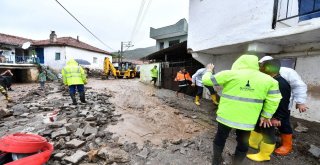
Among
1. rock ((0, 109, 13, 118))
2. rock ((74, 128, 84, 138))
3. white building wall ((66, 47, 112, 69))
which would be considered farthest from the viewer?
white building wall ((66, 47, 112, 69))

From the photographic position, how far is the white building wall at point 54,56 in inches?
920

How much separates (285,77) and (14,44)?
25920 mm

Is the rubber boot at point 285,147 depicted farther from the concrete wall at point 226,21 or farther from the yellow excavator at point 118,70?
the yellow excavator at point 118,70

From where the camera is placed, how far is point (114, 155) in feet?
9.51

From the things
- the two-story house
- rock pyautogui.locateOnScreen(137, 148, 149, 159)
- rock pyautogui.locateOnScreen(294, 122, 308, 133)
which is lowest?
rock pyautogui.locateOnScreen(137, 148, 149, 159)

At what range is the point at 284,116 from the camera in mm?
2975

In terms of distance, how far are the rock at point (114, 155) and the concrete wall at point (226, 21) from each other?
3887 mm

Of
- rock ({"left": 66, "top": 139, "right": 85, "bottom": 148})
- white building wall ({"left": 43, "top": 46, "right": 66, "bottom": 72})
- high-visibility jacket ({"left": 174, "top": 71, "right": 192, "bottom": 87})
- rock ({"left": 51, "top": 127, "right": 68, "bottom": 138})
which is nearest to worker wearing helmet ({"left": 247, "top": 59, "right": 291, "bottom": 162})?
rock ({"left": 66, "top": 139, "right": 85, "bottom": 148})

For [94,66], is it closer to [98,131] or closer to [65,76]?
[65,76]

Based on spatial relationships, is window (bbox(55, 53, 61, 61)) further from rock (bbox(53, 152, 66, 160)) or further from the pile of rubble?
rock (bbox(53, 152, 66, 160))

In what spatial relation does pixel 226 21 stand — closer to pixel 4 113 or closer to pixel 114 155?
pixel 114 155

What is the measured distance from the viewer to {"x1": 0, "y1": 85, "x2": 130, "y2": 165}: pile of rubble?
288 centimetres

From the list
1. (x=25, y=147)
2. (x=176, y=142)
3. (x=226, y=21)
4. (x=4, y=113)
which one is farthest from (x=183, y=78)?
(x=25, y=147)

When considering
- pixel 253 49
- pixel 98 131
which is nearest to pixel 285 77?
pixel 253 49
